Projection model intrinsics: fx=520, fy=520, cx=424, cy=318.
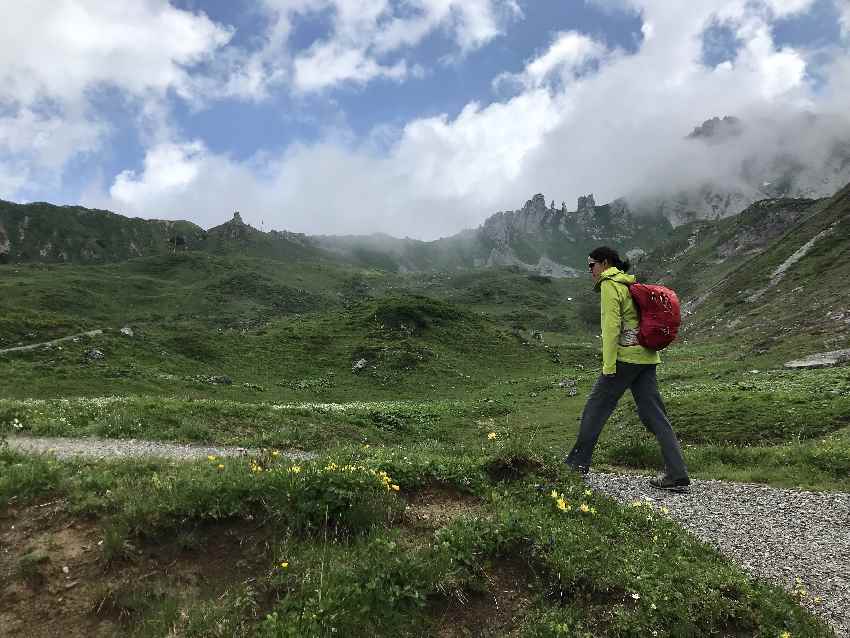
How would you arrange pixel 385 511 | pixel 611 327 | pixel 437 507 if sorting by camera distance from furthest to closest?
pixel 611 327 < pixel 437 507 < pixel 385 511

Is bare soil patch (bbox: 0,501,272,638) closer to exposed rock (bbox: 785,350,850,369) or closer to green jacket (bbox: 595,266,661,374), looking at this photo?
green jacket (bbox: 595,266,661,374)

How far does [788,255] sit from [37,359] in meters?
93.9

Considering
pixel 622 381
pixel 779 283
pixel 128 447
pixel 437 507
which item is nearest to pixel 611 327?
pixel 622 381

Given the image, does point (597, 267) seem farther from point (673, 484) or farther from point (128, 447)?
point (128, 447)

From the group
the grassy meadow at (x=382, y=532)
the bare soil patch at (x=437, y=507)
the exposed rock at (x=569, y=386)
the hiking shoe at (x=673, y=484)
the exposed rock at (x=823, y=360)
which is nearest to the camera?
the grassy meadow at (x=382, y=532)

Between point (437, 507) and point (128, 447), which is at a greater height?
point (437, 507)

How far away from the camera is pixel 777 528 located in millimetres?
9109

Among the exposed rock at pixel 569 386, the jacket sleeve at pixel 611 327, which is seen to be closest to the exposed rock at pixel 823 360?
the exposed rock at pixel 569 386

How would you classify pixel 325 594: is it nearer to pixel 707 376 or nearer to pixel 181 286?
pixel 707 376

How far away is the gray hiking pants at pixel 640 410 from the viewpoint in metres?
10.8

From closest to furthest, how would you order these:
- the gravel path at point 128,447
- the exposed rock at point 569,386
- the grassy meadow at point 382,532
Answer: the grassy meadow at point 382,532 < the gravel path at point 128,447 < the exposed rock at point 569,386

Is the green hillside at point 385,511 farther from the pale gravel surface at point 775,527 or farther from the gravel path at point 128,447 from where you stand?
the gravel path at point 128,447

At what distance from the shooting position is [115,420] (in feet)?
54.7

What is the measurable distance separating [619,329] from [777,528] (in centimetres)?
437
